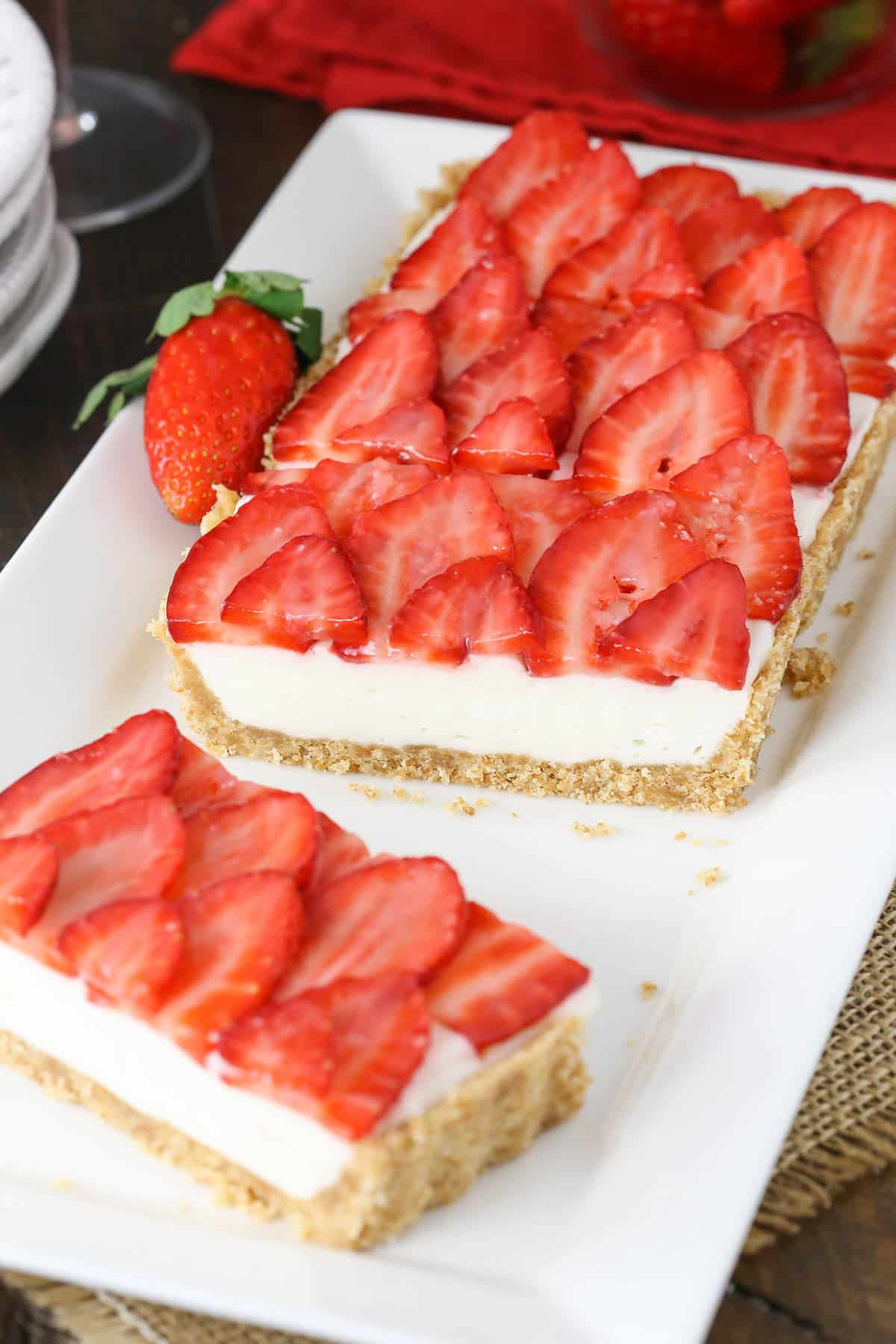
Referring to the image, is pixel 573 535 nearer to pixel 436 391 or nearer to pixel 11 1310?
pixel 436 391

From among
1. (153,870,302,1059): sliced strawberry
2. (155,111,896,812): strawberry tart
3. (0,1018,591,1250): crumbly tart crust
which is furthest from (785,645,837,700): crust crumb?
(153,870,302,1059): sliced strawberry

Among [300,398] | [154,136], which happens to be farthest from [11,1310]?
[154,136]

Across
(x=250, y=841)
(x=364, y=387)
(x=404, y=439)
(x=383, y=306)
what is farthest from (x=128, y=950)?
(x=383, y=306)

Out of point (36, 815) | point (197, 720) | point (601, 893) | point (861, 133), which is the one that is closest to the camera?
point (36, 815)

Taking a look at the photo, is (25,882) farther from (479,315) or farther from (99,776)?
(479,315)

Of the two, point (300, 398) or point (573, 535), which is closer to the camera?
point (573, 535)

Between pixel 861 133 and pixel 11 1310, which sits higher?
pixel 861 133

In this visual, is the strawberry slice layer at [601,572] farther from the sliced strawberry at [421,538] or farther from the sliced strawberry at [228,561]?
the sliced strawberry at [228,561]
